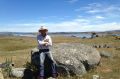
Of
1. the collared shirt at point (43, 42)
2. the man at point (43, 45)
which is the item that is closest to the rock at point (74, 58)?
the man at point (43, 45)

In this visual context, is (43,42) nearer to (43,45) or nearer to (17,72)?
(43,45)

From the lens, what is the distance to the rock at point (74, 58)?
55.4 feet

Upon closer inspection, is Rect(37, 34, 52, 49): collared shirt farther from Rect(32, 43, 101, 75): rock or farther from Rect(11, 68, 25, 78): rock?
Rect(11, 68, 25, 78): rock

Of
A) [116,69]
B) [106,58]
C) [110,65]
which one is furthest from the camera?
[106,58]

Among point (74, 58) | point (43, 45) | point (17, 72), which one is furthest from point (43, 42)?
point (74, 58)

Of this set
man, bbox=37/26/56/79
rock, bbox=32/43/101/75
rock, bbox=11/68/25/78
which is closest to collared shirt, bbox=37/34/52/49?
man, bbox=37/26/56/79

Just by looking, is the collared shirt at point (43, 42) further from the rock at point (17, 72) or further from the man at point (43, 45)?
the rock at point (17, 72)

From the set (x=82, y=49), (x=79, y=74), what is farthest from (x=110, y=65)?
(x=79, y=74)

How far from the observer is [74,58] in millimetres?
17547

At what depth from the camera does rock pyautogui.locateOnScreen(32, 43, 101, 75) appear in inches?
664

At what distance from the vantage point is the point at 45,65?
16.9 m

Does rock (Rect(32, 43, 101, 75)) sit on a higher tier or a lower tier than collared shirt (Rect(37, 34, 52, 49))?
lower

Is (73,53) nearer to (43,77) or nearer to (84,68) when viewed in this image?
(84,68)

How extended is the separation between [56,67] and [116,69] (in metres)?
4.74
